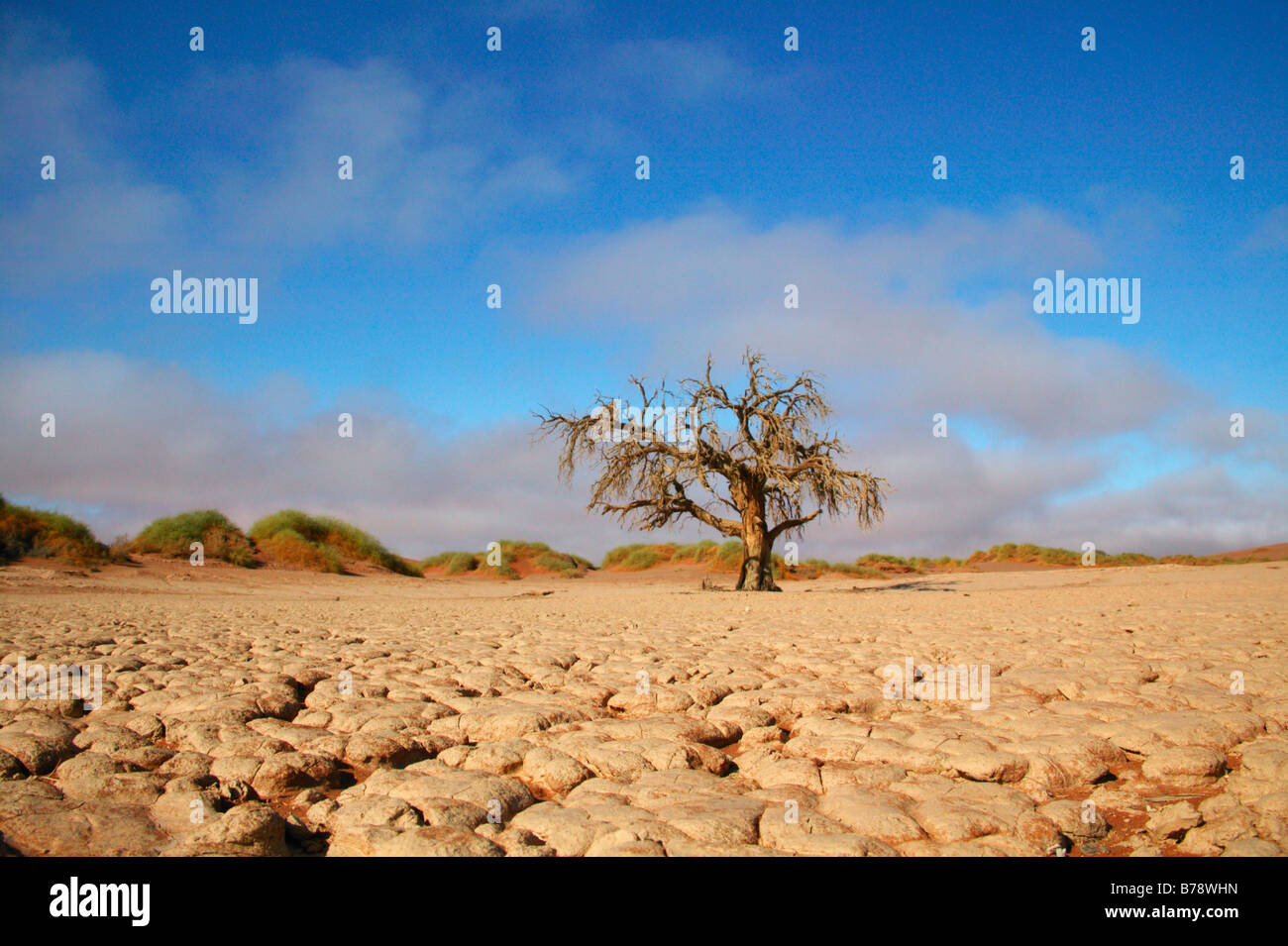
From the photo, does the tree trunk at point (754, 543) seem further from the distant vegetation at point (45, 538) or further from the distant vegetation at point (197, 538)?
the distant vegetation at point (45, 538)

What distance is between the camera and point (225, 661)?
16.9 feet

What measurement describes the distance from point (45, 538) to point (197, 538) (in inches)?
129

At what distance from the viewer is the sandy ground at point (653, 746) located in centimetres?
249

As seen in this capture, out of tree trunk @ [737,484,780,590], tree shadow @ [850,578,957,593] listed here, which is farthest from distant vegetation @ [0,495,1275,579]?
tree trunk @ [737,484,780,590]

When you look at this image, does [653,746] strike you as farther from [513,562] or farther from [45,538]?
[513,562]

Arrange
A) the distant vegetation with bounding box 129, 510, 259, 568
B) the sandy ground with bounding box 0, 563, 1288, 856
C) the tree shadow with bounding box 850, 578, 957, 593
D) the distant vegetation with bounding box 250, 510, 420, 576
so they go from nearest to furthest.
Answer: the sandy ground with bounding box 0, 563, 1288, 856, the tree shadow with bounding box 850, 578, 957, 593, the distant vegetation with bounding box 129, 510, 259, 568, the distant vegetation with bounding box 250, 510, 420, 576

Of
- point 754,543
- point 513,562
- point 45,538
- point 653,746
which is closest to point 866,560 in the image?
point 513,562

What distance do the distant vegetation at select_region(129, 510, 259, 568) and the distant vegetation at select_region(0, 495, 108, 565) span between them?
4.09 ft

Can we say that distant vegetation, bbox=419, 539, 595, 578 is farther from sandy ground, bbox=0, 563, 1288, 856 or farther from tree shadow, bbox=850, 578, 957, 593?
sandy ground, bbox=0, 563, 1288, 856

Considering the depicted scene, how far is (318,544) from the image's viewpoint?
22.7 m

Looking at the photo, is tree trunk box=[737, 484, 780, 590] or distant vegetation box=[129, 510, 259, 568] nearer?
tree trunk box=[737, 484, 780, 590]

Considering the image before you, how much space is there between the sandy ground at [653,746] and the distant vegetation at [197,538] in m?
14.4

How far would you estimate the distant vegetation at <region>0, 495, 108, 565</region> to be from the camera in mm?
17156

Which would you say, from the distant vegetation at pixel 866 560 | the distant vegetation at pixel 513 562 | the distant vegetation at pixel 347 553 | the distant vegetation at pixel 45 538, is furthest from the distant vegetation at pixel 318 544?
the distant vegetation at pixel 866 560
